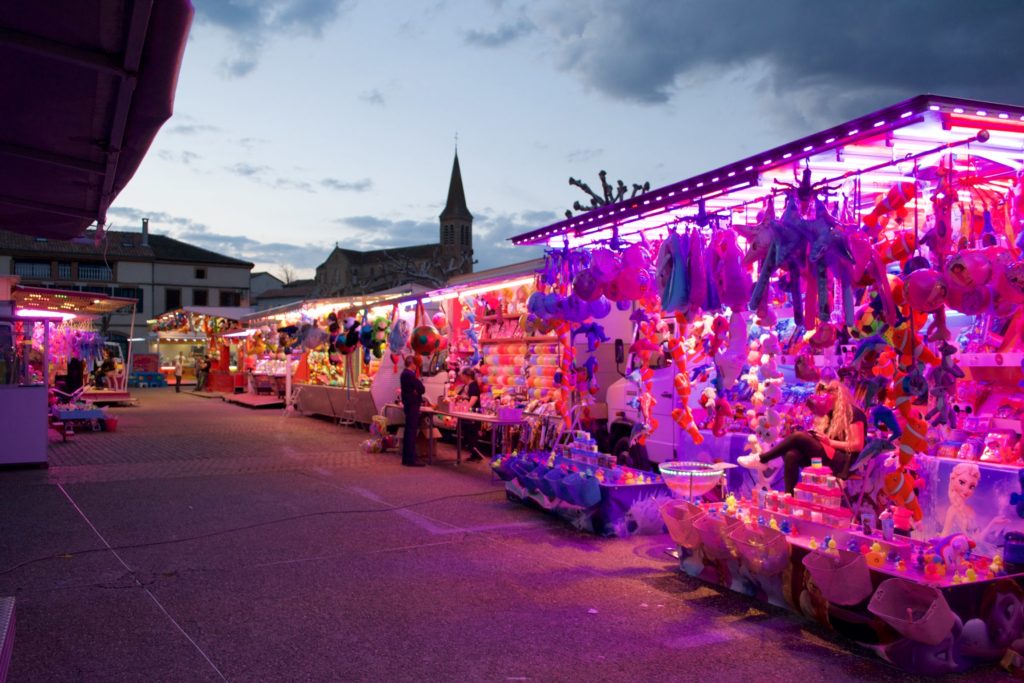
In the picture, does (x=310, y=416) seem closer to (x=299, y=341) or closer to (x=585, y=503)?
(x=299, y=341)

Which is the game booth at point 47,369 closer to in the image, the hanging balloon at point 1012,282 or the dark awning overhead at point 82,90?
the dark awning overhead at point 82,90

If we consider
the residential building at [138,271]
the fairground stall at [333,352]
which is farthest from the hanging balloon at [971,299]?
the residential building at [138,271]

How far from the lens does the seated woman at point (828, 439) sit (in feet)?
23.4

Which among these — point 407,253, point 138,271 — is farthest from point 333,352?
point 407,253

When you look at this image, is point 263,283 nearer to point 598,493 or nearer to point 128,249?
point 128,249

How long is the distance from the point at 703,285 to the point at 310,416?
17155 mm

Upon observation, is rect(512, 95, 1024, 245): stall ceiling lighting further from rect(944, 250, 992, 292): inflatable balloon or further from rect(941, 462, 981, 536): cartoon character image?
rect(941, 462, 981, 536): cartoon character image

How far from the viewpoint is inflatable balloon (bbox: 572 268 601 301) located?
24.4 feet

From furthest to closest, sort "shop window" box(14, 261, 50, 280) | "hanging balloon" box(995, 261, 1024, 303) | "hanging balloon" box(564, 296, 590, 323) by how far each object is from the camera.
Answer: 1. "shop window" box(14, 261, 50, 280)
2. "hanging balloon" box(564, 296, 590, 323)
3. "hanging balloon" box(995, 261, 1024, 303)

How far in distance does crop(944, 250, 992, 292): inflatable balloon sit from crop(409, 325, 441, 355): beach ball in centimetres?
891

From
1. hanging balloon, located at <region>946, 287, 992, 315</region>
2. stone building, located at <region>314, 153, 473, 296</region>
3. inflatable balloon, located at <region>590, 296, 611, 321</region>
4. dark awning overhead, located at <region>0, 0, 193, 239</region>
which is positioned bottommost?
hanging balloon, located at <region>946, 287, 992, 315</region>

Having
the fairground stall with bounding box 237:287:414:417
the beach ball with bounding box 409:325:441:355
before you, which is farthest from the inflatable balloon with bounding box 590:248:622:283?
the fairground stall with bounding box 237:287:414:417

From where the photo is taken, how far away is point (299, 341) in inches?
716

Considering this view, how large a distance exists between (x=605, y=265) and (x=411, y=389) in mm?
5576
